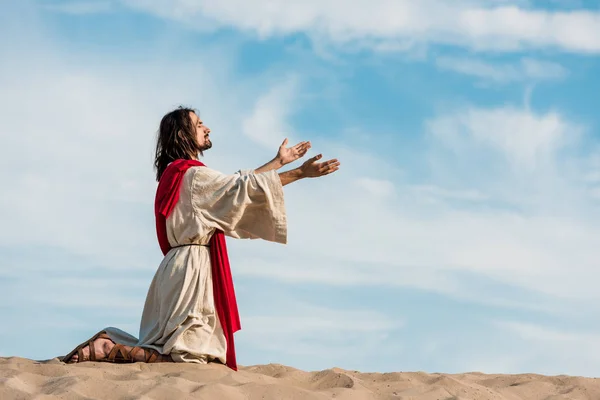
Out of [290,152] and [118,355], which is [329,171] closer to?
[290,152]

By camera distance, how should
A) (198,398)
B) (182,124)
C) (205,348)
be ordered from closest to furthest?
(198,398) < (205,348) < (182,124)

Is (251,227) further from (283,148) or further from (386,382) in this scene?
(386,382)

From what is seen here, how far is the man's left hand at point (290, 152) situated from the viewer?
21.7ft

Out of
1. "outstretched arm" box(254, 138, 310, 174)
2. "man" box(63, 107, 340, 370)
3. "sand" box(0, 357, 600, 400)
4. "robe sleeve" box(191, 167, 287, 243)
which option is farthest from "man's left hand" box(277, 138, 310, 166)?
"sand" box(0, 357, 600, 400)

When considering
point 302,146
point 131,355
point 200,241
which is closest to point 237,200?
point 200,241

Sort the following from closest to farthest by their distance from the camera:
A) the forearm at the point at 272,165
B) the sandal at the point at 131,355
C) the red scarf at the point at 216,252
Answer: the sandal at the point at 131,355 < the red scarf at the point at 216,252 < the forearm at the point at 272,165

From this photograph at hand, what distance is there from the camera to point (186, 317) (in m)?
6.12

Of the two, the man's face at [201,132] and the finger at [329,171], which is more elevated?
the man's face at [201,132]

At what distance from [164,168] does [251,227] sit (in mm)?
876

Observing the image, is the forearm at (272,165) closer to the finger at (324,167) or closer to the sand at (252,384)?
the finger at (324,167)

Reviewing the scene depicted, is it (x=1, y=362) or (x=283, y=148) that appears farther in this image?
(x=283, y=148)

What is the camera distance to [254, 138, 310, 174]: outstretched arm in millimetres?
6609

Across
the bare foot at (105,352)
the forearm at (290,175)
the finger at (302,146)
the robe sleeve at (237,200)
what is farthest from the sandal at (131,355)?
the finger at (302,146)

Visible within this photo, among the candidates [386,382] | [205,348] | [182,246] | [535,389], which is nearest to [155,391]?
[205,348]
